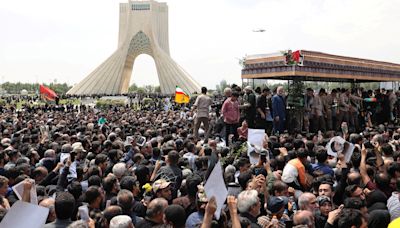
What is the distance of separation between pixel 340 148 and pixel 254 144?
123 cm

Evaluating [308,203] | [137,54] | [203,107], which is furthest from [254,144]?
[137,54]

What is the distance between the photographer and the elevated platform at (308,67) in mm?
11102

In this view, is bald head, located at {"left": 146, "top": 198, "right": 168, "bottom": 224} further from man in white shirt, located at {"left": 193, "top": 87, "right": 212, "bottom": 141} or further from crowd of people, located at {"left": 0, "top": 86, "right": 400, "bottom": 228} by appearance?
man in white shirt, located at {"left": 193, "top": 87, "right": 212, "bottom": 141}

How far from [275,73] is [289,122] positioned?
1591 millimetres

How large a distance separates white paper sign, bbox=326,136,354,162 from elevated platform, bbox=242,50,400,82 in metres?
4.88

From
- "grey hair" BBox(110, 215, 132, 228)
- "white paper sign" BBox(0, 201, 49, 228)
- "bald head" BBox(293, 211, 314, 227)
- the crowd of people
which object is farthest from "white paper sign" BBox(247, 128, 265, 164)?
"white paper sign" BBox(0, 201, 49, 228)

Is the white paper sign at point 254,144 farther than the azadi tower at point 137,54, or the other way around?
the azadi tower at point 137,54

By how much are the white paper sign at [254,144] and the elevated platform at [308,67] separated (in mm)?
4913

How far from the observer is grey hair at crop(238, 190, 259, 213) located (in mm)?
4000

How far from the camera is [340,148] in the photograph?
618 cm

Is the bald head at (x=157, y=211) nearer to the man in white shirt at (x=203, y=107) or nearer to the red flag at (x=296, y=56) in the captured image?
the man in white shirt at (x=203, y=107)

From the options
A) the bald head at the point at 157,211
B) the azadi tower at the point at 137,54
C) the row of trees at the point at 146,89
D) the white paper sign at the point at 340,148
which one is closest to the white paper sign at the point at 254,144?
the white paper sign at the point at 340,148

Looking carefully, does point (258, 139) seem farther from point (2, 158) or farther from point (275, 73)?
point (275, 73)

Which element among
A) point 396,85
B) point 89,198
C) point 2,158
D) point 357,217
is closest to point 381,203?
point 357,217
